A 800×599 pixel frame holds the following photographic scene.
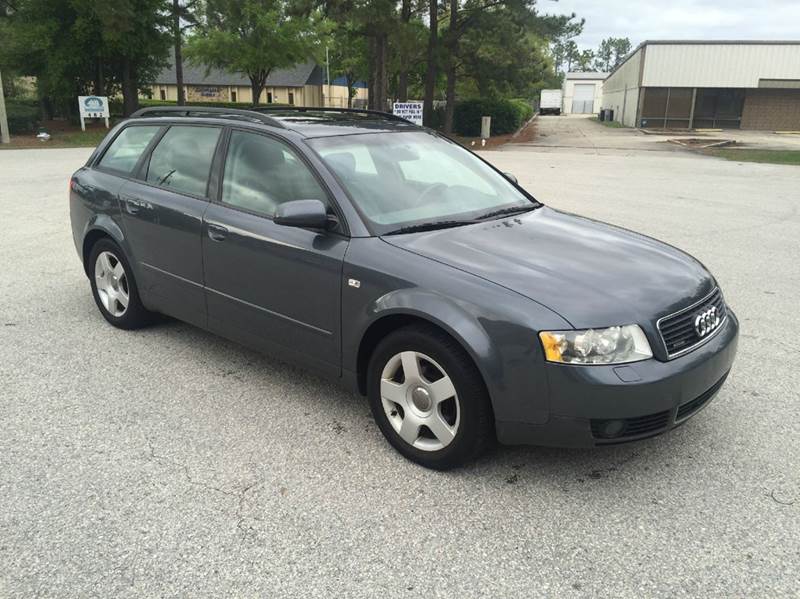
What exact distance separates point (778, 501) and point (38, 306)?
5515mm

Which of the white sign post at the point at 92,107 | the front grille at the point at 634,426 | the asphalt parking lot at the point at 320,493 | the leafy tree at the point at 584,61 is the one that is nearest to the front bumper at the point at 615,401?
the front grille at the point at 634,426

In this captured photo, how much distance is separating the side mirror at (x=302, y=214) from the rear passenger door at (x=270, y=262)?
16cm

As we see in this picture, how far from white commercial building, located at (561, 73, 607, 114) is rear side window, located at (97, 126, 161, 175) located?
314ft

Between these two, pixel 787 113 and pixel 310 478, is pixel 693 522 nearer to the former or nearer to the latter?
pixel 310 478

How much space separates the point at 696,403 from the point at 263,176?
2.62 metres

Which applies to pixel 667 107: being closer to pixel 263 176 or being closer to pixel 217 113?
pixel 217 113

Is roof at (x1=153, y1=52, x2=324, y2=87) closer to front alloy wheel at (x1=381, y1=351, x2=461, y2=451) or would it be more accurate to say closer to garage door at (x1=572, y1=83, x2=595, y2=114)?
garage door at (x1=572, y1=83, x2=595, y2=114)

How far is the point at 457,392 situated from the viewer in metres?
3.00

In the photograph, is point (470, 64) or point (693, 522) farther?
point (470, 64)

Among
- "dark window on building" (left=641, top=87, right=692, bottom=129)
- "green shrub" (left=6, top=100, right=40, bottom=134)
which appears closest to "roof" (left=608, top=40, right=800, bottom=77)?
"dark window on building" (left=641, top=87, right=692, bottom=129)

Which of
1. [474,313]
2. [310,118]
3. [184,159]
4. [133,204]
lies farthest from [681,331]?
[133,204]

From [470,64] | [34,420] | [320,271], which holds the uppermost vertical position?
[470,64]

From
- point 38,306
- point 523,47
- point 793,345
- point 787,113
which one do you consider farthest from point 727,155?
point 787,113

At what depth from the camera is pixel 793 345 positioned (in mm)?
4898
